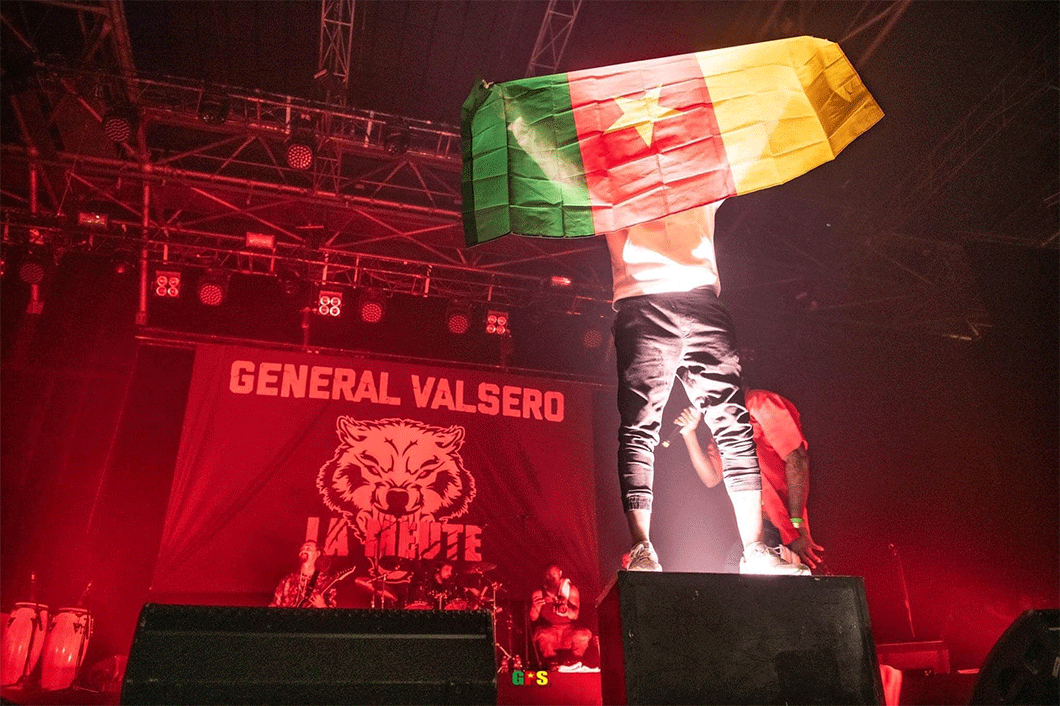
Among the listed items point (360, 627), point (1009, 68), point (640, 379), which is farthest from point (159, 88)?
point (1009, 68)

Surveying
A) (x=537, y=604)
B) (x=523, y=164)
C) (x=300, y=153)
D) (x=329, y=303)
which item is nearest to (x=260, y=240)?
(x=329, y=303)

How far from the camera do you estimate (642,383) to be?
10.2ft

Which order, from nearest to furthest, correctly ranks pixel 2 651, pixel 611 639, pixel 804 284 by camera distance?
pixel 611 639, pixel 2 651, pixel 804 284

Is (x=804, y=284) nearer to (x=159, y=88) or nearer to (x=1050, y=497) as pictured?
(x=1050, y=497)

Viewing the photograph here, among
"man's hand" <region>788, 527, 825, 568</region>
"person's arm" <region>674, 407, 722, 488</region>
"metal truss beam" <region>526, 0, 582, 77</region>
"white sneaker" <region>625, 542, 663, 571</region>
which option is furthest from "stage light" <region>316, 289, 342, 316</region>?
"white sneaker" <region>625, 542, 663, 571</region>

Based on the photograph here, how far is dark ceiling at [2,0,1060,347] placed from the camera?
261 inches

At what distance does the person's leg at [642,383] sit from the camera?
300 centimetres

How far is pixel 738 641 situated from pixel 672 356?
1212 millimetres

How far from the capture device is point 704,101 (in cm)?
344

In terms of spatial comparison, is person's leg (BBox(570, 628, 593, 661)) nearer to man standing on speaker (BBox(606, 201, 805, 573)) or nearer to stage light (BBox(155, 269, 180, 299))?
man standing on speaker (BBox(606, 201, 805, 573))

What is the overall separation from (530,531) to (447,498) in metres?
0.98

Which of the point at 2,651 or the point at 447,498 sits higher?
the point at 447,498

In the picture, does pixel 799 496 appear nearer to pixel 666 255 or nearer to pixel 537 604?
pixel 666 255

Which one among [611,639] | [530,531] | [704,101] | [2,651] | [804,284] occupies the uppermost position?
[804,284]
